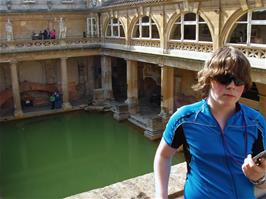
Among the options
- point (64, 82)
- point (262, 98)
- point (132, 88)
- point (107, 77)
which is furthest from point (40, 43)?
point (262, 98)

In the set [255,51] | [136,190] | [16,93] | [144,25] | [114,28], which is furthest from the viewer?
[114,28]

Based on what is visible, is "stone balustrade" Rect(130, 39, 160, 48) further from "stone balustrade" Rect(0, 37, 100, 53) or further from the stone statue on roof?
the stone statue on roof

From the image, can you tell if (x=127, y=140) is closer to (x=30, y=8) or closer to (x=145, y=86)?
(x=145, y=86)

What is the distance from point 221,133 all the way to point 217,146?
9cm

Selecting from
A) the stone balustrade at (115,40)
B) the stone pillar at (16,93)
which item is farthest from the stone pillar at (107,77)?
the stone pillar at (16,93)

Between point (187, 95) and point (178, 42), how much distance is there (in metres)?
5.32

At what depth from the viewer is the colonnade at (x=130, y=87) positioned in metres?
16.1

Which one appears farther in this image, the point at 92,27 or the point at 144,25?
the point at 92,27

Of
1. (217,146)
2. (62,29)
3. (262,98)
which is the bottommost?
(262,98)

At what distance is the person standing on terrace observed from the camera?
1.97 metres

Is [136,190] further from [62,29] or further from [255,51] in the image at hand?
[62,29]

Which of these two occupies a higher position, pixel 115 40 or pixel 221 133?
pixel 115 40

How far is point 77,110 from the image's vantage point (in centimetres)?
2122

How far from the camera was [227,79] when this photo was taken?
1.95 metres
